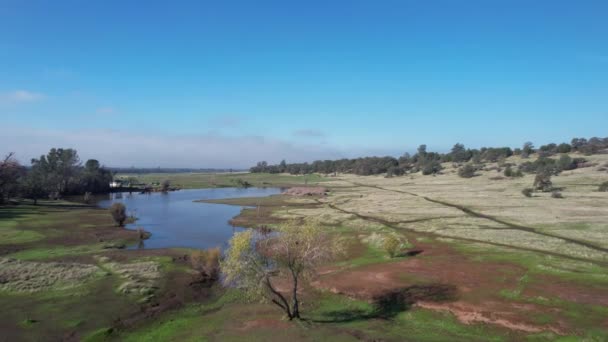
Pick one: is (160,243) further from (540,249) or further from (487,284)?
(540,249)

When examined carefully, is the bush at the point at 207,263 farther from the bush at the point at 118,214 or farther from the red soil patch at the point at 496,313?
the bush at the point at 118,214

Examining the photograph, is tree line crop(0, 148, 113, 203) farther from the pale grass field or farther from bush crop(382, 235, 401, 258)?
bush crop(382, 235, 401, 258)

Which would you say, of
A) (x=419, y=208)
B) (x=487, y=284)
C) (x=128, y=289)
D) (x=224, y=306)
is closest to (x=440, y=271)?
(x=487, y=284)

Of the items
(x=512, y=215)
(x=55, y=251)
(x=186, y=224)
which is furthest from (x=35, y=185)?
(x=512, y=215)

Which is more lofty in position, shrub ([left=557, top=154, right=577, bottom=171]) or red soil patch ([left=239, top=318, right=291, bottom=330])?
shrub ([left=557, top=154, right=577, bottom=171])

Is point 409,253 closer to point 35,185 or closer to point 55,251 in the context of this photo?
point 55,251

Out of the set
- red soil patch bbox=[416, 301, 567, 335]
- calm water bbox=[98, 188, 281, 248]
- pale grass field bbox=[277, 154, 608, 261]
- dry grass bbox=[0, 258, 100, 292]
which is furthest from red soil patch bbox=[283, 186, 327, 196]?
red soil patch bbox=[416, 301, 567, 335]

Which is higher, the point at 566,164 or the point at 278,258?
the point at 566,164
